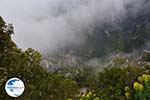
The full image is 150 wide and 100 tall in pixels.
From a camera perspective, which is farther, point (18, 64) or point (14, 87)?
point (18, 64)

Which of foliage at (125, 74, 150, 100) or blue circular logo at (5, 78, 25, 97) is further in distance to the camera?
foliage at (125, 74, 150, 100)

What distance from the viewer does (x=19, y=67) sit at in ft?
65.2

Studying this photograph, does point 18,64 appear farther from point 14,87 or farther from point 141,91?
point 14,87

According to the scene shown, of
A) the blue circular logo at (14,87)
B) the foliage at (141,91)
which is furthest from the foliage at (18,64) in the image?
the foliage at (141,91)

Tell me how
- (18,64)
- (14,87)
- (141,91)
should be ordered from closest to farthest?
(14,87)
(141,91)
(18,64)

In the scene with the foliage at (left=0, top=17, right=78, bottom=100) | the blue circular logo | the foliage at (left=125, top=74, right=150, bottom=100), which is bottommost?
the blue circular logo

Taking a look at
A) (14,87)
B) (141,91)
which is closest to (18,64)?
(141,91)

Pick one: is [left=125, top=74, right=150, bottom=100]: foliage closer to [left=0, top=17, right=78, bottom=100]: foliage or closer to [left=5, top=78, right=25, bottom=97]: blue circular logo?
[left=0, top=17, right=78, bottom=100]: foliage

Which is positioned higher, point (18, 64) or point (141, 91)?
point (18, 64)

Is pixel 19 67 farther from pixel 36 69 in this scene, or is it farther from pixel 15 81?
pixel 15 81

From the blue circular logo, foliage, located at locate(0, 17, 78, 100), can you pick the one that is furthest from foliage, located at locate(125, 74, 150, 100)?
the blue circular logo

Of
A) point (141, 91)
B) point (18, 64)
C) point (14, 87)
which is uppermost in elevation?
point (18, 64)

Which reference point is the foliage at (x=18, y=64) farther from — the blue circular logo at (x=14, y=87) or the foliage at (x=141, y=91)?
the foliage at (x=141, y=91)

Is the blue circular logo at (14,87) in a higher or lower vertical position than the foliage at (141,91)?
lower
